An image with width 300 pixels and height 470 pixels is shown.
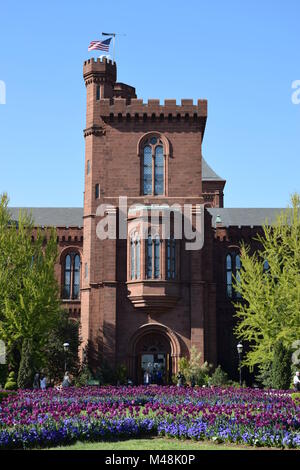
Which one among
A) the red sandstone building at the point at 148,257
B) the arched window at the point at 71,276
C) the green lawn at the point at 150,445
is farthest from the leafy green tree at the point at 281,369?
the arched window at the point at 71,276

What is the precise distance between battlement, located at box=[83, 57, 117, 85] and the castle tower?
8258 mm

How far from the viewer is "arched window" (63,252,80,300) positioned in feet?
179

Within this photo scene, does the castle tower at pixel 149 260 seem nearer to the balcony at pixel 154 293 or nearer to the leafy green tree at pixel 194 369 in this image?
the balcony at pixel 154 293

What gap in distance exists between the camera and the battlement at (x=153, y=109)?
41969 mm

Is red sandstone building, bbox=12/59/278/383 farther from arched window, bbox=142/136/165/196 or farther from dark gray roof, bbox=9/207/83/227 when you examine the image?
dark gray roof, bbox=9/207/83/227

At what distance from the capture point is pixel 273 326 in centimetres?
3822

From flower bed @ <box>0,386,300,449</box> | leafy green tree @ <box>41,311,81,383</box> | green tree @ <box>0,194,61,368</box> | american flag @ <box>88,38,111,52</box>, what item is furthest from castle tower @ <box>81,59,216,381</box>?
flower bed @ <box>0,386,300,449</box>

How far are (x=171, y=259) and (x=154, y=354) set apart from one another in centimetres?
583

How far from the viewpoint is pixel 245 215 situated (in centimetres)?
5856

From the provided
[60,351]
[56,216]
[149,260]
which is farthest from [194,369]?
[56,216]

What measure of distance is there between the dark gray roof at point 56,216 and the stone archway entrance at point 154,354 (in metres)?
21.0

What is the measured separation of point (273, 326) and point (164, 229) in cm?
847
